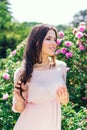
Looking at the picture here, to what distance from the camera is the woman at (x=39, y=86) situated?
3.39 meters

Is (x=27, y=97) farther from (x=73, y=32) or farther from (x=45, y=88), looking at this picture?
(x=73, y=32)

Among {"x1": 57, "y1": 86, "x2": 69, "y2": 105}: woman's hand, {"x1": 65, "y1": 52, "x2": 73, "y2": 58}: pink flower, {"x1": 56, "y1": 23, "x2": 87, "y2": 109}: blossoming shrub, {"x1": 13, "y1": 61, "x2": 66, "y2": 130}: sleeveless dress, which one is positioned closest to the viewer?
{"x1": 57, "y1": 86, "x2": 69, "y2": 105}: woman's hand

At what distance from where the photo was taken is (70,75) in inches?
270

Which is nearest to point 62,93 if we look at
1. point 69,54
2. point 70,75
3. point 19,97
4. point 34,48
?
point 19,97

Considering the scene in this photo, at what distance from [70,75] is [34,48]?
341 cm

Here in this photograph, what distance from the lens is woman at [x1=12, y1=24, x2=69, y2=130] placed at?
339cm

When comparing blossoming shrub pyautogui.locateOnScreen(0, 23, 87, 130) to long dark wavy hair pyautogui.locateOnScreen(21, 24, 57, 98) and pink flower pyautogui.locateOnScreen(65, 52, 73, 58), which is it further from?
long dark wavy hair pyautogui.locateOnScreen(21, 24, 57, 98)

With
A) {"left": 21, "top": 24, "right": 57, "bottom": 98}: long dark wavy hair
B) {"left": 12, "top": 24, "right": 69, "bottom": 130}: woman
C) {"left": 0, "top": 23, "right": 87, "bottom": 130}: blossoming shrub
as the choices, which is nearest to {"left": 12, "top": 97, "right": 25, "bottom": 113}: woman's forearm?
{"left": 12, "top": 24, "right": 69, "bottom": 130}: woman

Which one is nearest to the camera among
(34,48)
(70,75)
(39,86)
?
(39,86)

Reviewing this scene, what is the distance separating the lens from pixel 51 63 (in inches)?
140

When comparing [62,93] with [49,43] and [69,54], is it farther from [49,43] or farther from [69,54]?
[69,54]

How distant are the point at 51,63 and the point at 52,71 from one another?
0.09m

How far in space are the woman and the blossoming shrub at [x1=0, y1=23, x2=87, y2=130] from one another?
202cm

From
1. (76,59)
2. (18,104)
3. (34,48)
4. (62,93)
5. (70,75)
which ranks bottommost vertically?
(70,75)
